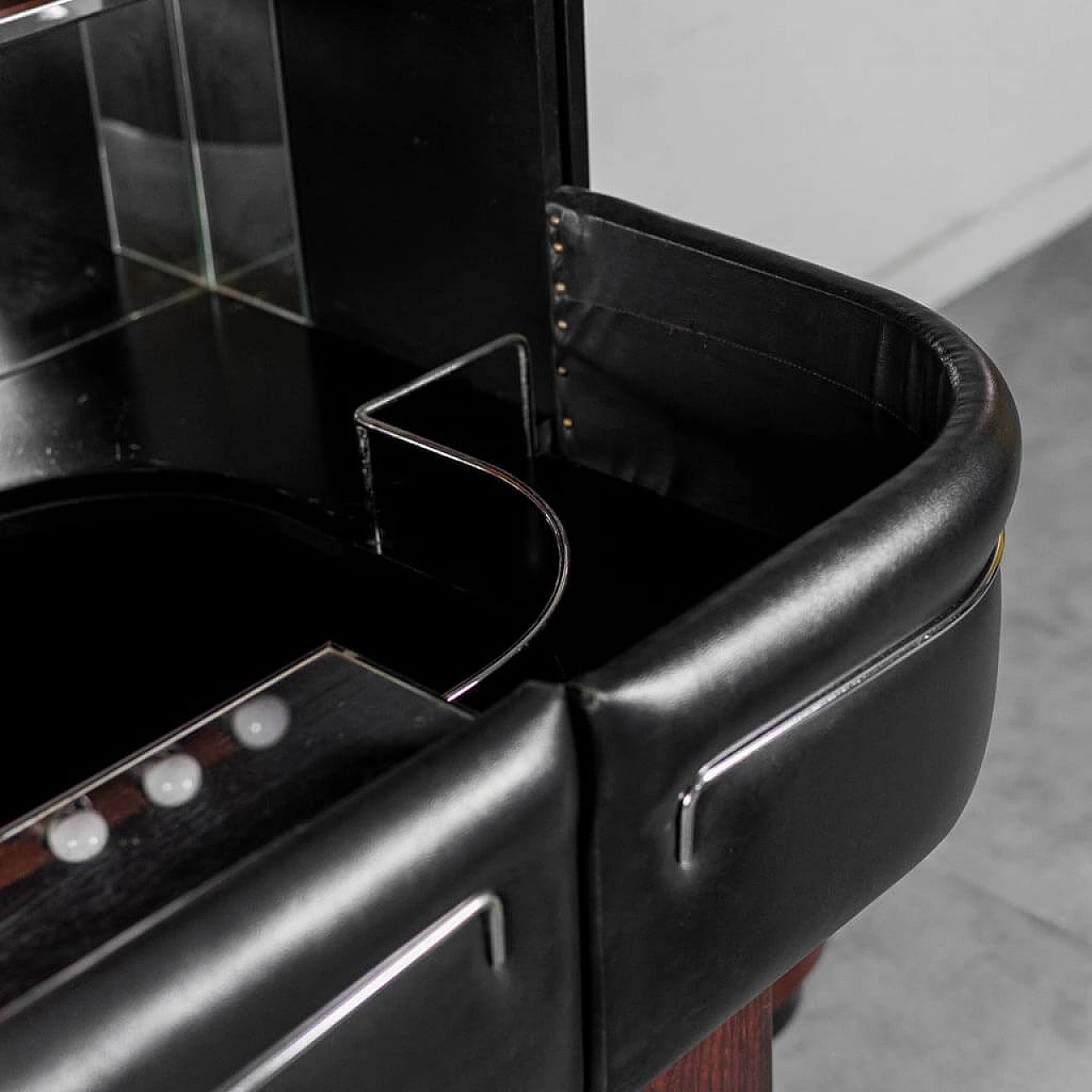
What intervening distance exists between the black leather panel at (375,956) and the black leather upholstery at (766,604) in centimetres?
4

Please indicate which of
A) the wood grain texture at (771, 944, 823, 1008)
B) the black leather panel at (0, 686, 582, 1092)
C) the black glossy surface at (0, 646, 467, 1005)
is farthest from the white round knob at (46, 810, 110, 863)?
the wood grain texture at (771, 944, 823, 1008)

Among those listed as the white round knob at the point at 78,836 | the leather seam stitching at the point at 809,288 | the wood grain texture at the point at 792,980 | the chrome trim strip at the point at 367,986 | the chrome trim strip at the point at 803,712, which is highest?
the leather seam stitching at the point at 809,288

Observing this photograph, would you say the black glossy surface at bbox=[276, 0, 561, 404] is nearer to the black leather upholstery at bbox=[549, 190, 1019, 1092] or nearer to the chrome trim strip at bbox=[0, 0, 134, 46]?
the black leather upholstery at bbox=[549, 190, 1019, 1092]

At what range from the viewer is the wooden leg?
4.78 feet

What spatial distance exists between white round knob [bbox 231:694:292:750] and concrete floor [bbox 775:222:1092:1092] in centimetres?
109

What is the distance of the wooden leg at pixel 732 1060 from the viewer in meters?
1.46

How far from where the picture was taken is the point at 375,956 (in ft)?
2.86

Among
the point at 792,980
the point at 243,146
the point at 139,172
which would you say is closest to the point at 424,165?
the point at 243,146

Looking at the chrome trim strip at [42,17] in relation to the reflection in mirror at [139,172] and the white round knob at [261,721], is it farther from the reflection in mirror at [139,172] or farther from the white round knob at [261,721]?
the white round knob at [261,721]

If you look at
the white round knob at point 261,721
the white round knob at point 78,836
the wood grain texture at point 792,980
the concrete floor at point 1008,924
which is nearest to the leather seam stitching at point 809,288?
the white round knob at point 261,721

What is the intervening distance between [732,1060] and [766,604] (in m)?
0.62

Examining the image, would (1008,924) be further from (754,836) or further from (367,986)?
(367,986)

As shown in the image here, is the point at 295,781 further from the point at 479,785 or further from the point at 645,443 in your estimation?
the point at 645,443

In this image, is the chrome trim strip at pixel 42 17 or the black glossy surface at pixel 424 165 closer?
the chrome trim strip at pixel 42 17
